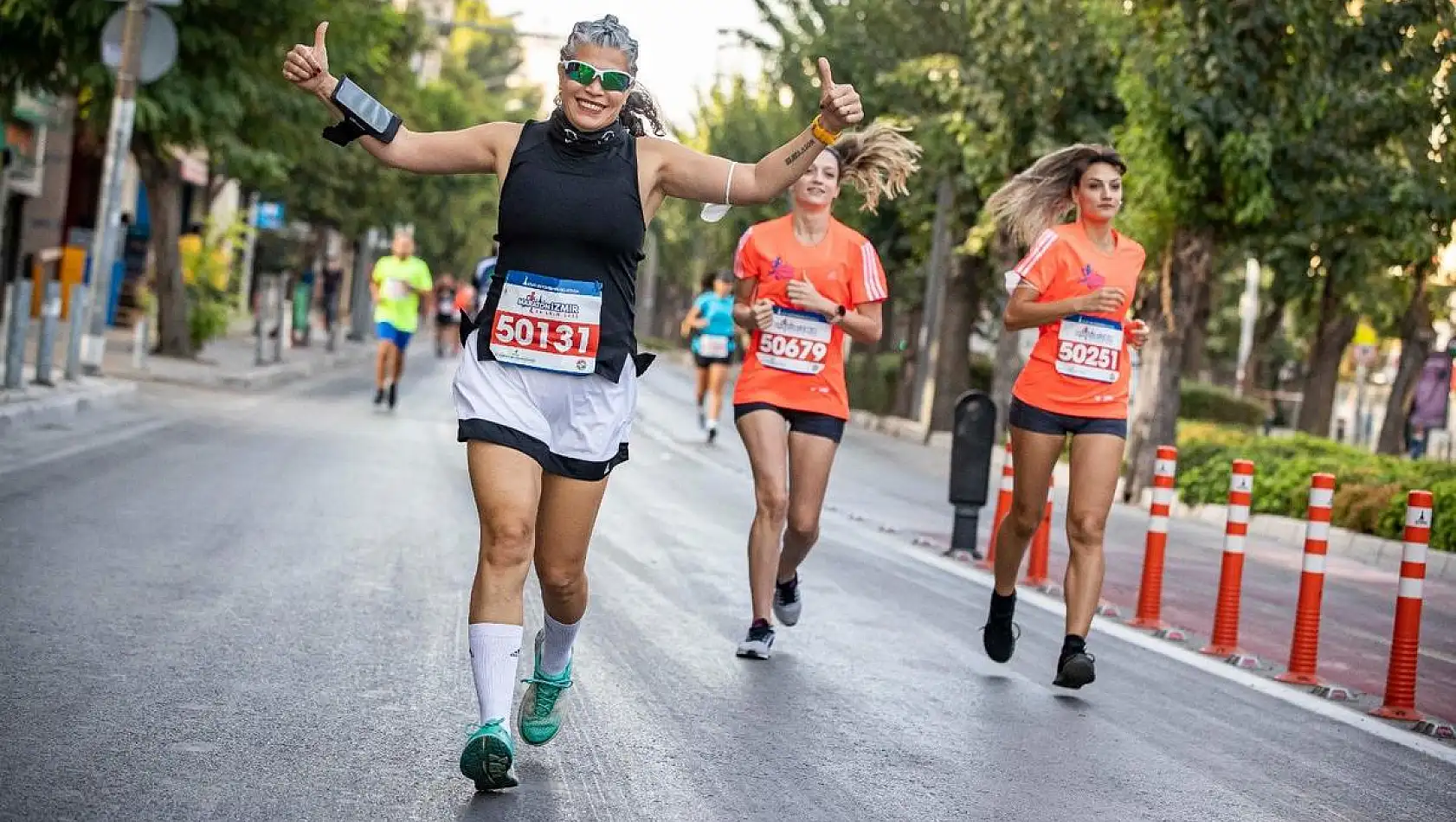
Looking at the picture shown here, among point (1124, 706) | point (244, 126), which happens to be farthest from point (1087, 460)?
point (244, 126)

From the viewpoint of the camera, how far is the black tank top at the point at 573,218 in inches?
226

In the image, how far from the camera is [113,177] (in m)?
21.8

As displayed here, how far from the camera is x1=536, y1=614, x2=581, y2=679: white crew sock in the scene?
6141 millimetres

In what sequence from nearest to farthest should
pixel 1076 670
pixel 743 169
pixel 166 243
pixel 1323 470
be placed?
pixel 743 169 → pixel 1076 670 → pixel 1323 470 → pixel 166 243

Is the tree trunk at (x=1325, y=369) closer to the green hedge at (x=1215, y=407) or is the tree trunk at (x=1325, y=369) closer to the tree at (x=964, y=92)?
the green hedge at (x=1215, y=407)

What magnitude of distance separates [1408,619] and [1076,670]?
1554mm

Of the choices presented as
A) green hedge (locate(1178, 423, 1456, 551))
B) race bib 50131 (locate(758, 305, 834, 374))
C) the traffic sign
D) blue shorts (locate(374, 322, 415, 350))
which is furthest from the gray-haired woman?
blue shorts (locate(374, 322, 415, 350))

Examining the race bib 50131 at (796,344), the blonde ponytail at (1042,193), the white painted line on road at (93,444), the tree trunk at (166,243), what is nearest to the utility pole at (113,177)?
the white painted line on road at (93,444)

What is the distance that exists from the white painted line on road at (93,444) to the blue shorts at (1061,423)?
23.0 ft

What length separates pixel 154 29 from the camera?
21.3 metres

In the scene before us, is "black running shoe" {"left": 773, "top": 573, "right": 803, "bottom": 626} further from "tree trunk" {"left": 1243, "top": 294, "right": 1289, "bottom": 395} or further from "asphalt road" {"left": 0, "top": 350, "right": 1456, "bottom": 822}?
"tree trunk" {"left": 1243, "top": 294, "right": 1289, "bottom": 395}

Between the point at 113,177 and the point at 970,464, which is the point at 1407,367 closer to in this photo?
the point at 113,177

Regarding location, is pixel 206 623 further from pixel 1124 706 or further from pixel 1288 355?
pixel 1288 355

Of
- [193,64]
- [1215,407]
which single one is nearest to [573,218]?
[193,64]
